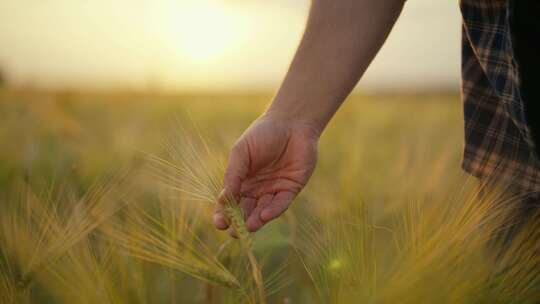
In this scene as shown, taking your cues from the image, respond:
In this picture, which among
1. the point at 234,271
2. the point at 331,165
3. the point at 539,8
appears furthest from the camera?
the point at 331,165

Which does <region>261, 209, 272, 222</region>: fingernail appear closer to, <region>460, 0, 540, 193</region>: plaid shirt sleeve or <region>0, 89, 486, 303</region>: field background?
<region>0, 89, 486, 303</region>: field background

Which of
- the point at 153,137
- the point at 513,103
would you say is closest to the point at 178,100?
the point at 153,137

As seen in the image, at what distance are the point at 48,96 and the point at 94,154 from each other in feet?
5.57

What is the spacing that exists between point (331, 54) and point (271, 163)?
20 centimetres

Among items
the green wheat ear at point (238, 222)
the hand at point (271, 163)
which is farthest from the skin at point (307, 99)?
the green wheat ear at point (238, 222)

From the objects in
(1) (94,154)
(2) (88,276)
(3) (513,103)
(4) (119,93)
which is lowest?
(4) (119,93)

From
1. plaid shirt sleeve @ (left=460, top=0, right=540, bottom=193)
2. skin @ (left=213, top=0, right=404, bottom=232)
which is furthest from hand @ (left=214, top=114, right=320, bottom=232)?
plaid shirt sleeve @ (left=460, top=0, right=540, bottom=193)

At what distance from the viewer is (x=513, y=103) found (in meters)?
0.71

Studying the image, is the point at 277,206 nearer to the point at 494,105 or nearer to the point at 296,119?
the point at 296,119

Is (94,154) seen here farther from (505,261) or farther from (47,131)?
(505,261)

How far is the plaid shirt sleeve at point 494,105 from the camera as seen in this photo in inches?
28.2

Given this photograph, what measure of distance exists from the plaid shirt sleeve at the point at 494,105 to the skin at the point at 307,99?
137 millimetres

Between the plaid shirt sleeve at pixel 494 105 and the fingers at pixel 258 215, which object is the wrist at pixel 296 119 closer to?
the fingers at pixel 258 215

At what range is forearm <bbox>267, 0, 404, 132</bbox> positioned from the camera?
771mm
